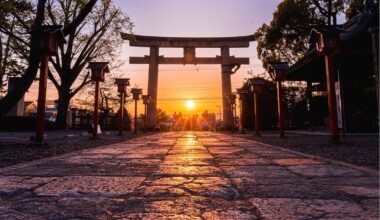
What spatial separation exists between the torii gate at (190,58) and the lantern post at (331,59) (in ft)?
48.6

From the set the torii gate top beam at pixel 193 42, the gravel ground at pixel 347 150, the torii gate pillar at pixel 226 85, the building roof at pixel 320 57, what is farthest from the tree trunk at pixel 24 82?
the torii gate pillar at pixel 226 85

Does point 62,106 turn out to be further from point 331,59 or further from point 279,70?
point 331,59

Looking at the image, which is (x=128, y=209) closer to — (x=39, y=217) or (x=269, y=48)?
(x=39, y=217)

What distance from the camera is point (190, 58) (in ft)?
69.8

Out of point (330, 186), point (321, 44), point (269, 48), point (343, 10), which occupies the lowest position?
point (330, 186)

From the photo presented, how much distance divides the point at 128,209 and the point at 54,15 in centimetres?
Result: 1908

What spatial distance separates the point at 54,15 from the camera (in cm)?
1723

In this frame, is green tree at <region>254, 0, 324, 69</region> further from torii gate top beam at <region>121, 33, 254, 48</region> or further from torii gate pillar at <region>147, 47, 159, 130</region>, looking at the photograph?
torii gate pillar at <region>147, 47, 159, 130</region>

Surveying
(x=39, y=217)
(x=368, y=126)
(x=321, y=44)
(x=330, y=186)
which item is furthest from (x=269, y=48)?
(x=39, y=217)

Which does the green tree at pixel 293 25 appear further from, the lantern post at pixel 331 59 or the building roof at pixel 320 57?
the lantern post at pixel 331 59

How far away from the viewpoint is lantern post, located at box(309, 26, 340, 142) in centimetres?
610

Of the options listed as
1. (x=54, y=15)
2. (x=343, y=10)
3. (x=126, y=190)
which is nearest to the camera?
(x=126, y=190)

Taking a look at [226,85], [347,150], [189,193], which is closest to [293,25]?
[226,85]

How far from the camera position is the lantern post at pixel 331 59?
6098mm
